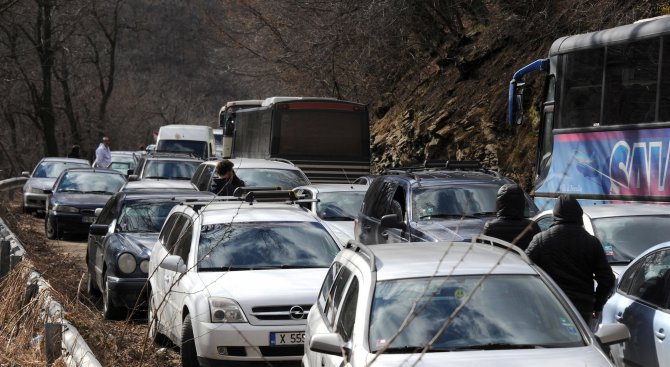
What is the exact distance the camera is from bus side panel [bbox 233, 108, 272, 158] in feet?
84.9

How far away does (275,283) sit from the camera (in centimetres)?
891

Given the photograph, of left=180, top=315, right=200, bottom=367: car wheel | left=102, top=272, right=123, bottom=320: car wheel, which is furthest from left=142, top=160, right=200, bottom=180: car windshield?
left=180, top=315, right=200, bottom=367: car wheel

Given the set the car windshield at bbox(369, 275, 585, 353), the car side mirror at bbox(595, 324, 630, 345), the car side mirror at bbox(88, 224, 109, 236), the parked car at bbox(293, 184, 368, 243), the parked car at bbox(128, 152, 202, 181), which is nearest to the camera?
the car windshield at bbox(369, 275, 585, 353)

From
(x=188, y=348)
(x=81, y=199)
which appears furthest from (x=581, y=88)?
(x=81, y=199)

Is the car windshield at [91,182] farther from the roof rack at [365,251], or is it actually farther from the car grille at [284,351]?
the roof rack at [365,251]

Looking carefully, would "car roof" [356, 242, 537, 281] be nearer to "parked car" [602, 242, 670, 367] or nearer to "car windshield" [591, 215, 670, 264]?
"parked car" [602, 242, 670, 367]

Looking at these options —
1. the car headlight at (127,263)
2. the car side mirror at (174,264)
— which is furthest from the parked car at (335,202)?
the car side mirror at (174,264)

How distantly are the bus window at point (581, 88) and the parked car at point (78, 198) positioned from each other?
10.8 metres

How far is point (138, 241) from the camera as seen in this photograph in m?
12.7

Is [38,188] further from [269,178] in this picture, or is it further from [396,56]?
[396,56]

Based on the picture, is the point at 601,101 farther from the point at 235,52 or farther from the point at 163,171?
the point at 235,52

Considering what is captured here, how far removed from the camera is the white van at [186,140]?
35219mm

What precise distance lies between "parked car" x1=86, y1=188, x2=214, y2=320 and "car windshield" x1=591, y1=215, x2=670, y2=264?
499cm

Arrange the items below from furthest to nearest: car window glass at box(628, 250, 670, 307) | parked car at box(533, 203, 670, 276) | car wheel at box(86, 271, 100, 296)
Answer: car wheel at box(86, 271, 100, 296) → parked car at box(533, 203, 670, 276) → car window glass at box(628, 250, 670, 307)
